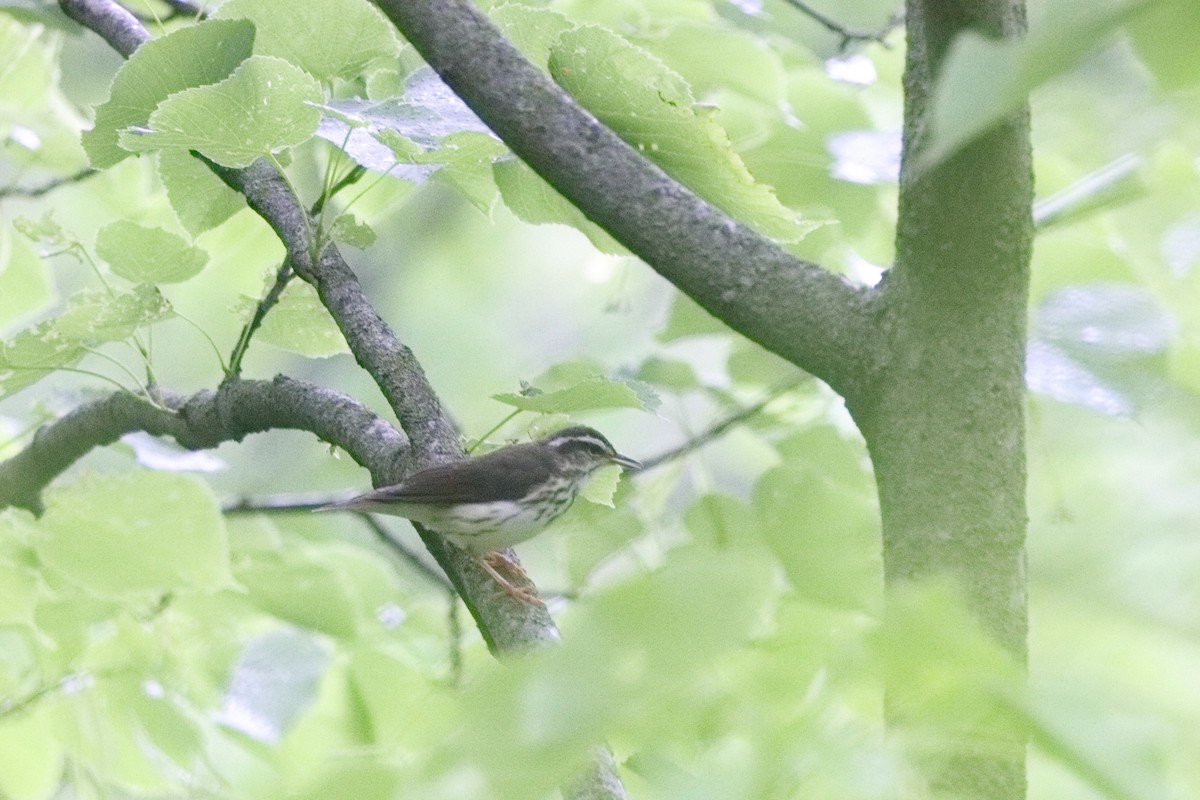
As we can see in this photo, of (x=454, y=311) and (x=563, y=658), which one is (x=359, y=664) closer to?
(x=563, y=658)

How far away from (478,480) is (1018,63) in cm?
155

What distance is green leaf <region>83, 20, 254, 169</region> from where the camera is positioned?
1197mm

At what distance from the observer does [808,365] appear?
1.00 metres

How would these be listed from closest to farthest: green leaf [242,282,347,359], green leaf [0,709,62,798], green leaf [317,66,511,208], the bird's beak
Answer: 1. green leaf [317,66,511,208]
2. green leaf [242,282,347,359]
3. green leaf [0,709,62,798]
4. the bird's beak

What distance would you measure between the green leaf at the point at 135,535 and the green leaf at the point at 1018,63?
124cm

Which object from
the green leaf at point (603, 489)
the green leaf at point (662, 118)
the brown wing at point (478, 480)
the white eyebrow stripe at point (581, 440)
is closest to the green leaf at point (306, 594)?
the brown wing at point (478, 480)

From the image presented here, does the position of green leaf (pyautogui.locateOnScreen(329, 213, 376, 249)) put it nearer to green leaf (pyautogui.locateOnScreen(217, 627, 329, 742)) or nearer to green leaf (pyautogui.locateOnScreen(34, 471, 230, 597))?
green leaf (pyautogui.locateOnScreen(34, 471, 230, 597))

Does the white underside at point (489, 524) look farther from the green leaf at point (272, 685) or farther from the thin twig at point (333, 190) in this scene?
the thin twig at point (333, 190)

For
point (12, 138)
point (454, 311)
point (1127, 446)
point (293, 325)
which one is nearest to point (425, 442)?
point (293, 325)

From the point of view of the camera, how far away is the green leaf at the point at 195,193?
1.37m

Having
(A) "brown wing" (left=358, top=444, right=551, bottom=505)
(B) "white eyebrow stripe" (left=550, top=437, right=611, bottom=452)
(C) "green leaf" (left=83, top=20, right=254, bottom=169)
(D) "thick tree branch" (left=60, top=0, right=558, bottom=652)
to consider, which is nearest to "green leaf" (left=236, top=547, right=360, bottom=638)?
(A) "brown wing" (left=358, top=444, right=551, bottom=505)

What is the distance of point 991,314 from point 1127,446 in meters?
1.71

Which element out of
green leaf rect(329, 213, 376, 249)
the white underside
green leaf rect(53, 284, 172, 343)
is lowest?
green leaf rect(53, 284, 172, 343)

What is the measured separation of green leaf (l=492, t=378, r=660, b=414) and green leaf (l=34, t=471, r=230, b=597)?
51cm
